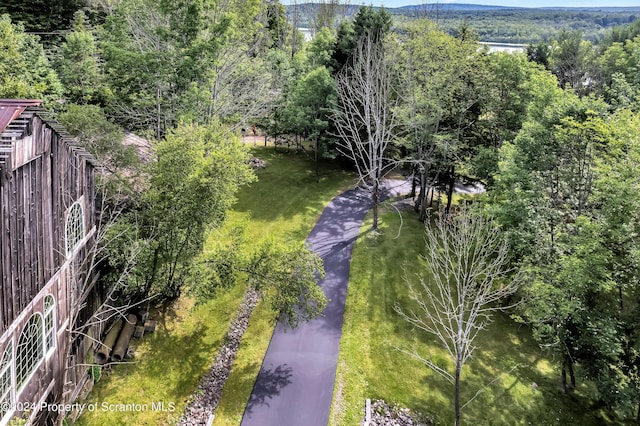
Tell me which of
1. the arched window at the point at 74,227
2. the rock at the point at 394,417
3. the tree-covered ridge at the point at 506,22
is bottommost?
the rock at the point at 394,417

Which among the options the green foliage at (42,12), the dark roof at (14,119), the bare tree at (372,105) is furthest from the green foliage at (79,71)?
the dark roof at (14,119)

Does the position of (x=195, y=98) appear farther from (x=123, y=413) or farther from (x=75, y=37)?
(x=123, y=413)

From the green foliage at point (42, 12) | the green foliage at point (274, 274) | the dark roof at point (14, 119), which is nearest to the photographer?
the dark roof at point (14, 119)

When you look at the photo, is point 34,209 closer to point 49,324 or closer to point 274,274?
point 49,324

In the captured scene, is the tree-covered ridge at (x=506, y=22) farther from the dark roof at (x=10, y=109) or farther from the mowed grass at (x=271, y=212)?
the dark roof at (x=10, y=109)

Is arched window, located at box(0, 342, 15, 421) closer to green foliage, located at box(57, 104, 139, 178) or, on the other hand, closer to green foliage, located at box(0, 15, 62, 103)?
green foliage, located at box(57, 104, 139, 178)

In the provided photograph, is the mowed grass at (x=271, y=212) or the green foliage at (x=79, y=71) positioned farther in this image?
the green foliage at (x=79, y=71)
